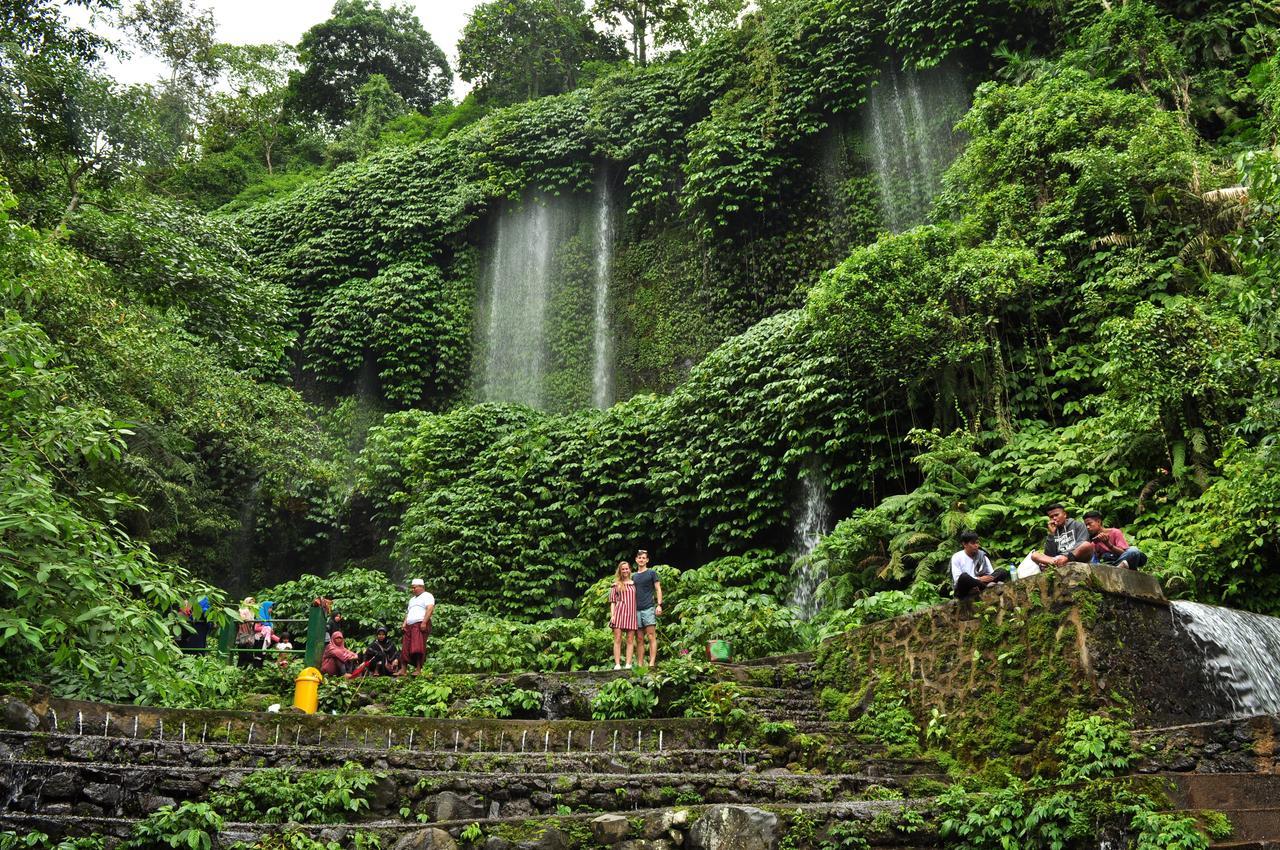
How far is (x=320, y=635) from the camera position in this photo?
1137cm

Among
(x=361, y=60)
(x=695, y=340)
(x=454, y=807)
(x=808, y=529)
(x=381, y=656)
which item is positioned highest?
(x=361, y=60)

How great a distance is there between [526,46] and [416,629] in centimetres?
2119

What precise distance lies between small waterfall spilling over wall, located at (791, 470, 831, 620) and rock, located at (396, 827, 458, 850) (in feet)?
30.8

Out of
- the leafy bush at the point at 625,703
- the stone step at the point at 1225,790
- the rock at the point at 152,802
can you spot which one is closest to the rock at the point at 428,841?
the rock at the point at 152,802

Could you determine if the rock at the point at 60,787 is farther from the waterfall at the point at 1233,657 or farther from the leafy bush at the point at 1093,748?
the waterfall at the point at 1233,657

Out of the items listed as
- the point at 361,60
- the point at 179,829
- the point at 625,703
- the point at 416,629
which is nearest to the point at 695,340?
the point at 416,629

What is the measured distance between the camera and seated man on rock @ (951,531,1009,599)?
314 inches

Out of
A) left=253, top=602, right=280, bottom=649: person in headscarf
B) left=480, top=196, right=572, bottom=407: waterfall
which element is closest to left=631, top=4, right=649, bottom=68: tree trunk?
left=480, top=196, right=572, bottom=407: waterfall

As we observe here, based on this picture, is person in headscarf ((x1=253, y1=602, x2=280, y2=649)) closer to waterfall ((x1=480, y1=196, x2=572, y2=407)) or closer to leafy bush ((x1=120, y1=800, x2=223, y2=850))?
leafy bush ((x1=120, y1=800, x2=223, y2=850))

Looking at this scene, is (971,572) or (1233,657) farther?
(971,572)

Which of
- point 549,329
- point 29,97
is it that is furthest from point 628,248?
point 29,97

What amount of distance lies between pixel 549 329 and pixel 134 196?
29.5ft

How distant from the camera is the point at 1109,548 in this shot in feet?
26.4

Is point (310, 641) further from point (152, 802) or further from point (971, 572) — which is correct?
point (971, 572)
